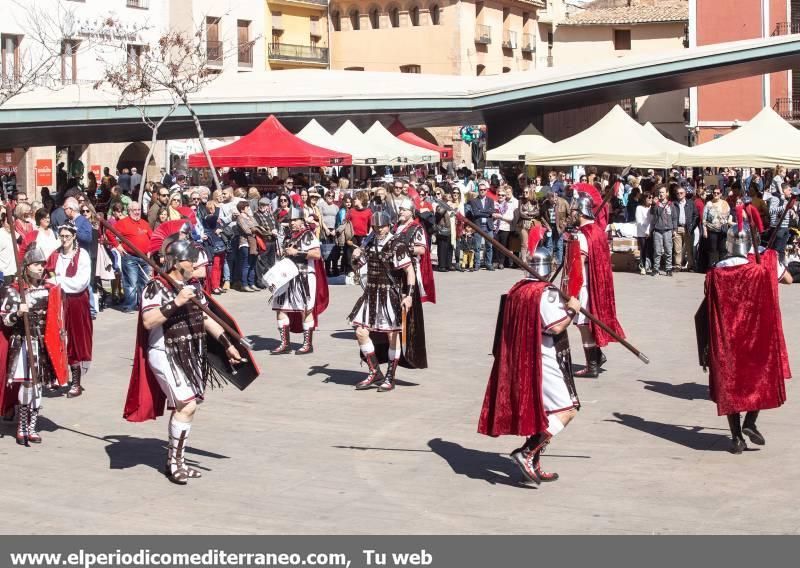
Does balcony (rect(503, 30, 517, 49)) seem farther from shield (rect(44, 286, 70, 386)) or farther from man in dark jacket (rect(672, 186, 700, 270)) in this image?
shield (rect(44, 286, 70, 386))

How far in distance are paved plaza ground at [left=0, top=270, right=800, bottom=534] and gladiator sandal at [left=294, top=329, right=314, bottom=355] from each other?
0.46ft

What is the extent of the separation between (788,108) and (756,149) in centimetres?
3520

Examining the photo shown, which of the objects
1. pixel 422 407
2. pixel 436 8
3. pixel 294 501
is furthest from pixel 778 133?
pixel 436 8

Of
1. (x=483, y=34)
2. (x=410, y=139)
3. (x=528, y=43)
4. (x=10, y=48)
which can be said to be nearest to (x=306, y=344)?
(x=410, y=139)

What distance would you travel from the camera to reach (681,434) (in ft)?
36.0

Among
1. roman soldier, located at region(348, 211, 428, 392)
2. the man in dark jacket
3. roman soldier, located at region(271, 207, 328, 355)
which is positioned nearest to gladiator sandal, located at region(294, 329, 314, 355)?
roman soldier, located at region(271, 207, 328, 355)

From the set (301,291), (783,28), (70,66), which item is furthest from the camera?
(783,28)

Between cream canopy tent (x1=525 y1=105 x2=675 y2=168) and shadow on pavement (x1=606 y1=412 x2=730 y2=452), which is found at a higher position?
cream canopy tent (x1=525 y1=105 x2=675 y2=168)

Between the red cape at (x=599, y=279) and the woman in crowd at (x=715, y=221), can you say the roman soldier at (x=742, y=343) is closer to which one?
the red cape at (x=599, y=279)

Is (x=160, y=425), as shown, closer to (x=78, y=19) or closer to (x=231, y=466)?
(x=231, y=466)

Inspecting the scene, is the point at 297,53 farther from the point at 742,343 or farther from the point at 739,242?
the point at 742,343

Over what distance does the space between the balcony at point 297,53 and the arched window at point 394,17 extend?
Answer: 11.1ft

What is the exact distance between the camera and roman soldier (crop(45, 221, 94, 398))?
42.4 ft

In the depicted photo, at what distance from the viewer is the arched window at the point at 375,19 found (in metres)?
67.1
